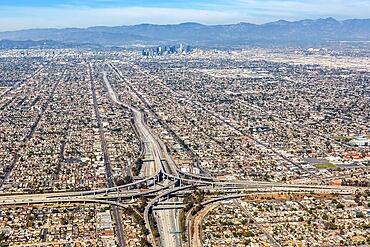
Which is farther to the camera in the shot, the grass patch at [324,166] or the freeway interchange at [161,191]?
the grass patch at [324,166]

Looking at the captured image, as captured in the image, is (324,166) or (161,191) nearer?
(161,191)

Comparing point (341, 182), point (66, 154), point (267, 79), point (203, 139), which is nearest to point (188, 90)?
point (267, 79)

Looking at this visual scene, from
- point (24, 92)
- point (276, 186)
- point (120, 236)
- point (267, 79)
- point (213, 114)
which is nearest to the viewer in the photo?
point (120, 236)

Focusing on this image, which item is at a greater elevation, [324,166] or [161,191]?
[161,191]

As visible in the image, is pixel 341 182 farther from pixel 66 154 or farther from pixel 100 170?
pixel 66 154

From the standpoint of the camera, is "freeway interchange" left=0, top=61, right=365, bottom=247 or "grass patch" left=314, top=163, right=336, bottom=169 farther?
"grass patch" left=314, top=163, right=336, bottom=169

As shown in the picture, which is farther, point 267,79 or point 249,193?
point 267,79

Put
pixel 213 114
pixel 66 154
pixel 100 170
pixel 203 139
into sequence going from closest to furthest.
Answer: pixel 100 170
pixel 66 154
pixel 203 139
pixel 213 114

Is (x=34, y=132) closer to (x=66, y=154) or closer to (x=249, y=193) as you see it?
(x=66, y=154)

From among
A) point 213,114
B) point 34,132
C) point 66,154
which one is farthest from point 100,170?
point 213,114
